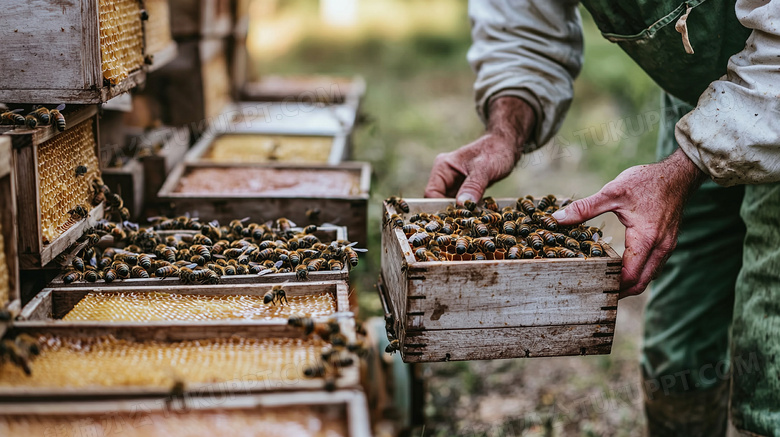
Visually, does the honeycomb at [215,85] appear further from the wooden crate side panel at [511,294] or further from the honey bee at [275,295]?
the wooden crate side panel at [511,294]

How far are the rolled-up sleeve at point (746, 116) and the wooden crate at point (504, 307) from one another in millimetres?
586

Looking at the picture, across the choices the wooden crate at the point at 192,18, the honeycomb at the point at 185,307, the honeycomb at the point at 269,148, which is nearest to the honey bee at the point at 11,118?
the honeycomb at the point at 185,307

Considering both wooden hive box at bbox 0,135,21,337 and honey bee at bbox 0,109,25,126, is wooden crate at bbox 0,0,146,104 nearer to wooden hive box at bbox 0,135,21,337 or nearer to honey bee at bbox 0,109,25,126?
honey bee at bbox 0,109,25,126

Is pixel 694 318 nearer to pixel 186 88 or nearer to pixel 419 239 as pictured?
pixel 419 239

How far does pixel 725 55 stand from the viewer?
316 cm

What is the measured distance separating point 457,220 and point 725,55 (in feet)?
5.00

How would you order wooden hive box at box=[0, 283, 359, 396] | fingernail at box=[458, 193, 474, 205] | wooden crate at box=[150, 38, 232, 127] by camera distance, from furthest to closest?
wooden crate at box=[150, 38, 232, 127]
fingernail at box=[458, 193, 474, 205]
wooden hive box at box=[0, 283, 359, 396]

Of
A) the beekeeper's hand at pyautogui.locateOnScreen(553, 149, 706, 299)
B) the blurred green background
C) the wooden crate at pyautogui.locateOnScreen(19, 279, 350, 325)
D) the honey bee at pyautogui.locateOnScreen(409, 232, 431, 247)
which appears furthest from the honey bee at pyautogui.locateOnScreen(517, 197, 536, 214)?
the blurred green background

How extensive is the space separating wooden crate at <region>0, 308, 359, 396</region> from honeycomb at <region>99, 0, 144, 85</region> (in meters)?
1.00

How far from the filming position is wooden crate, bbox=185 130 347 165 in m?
4.41

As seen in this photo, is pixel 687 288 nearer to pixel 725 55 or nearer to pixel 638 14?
pixel 725 55

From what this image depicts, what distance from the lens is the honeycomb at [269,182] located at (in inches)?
144

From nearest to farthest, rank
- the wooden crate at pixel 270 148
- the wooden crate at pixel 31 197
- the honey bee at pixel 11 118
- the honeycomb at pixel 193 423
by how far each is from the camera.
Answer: the honeycomb at pixel 193 423, the wooden crate at pixel 31 197, the honey bee at pixel 11 118, the wooden crate at pixel 270 148

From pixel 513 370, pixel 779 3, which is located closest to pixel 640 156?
pixel 513 370
